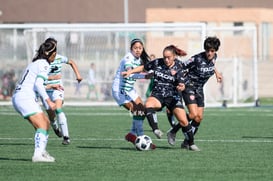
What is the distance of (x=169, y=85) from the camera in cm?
1568

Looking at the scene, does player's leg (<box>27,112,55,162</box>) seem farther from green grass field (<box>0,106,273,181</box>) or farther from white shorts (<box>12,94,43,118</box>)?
green grass field (<box>0,106,273,181</box>)

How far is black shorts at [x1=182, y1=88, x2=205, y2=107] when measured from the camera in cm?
1595

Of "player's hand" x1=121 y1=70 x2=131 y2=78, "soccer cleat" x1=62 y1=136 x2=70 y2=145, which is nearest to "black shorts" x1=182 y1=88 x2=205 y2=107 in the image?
"player's hand" x1=121 y1=70 x2=131 y2=78

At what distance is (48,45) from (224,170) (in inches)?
128

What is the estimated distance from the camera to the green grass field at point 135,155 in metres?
12.0

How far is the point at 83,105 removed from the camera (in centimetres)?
3189

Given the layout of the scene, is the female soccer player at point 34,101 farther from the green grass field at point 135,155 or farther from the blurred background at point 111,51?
the blurred background at point 111,51

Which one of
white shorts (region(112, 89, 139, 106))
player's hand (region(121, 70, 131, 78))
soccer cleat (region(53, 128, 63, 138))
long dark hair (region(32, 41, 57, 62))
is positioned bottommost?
soccer cleat (region(53, 128, 63, 138))

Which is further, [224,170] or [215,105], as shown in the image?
[215,105]

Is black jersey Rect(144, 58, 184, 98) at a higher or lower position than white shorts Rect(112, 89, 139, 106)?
higher

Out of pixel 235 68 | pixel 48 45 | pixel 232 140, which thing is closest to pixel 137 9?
pixel 235 68

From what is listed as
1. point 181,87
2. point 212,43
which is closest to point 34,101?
point 181,87

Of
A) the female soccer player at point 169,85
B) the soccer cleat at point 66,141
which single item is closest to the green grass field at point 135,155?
the soccer cleat at point 66,141

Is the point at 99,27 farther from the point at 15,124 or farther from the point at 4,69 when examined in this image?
the point at 15,124
